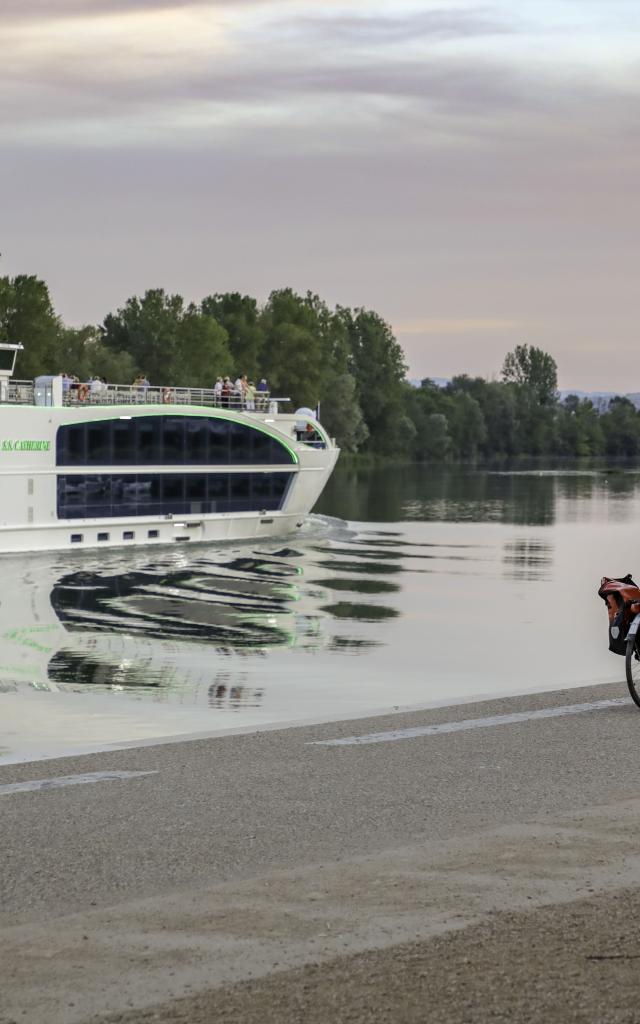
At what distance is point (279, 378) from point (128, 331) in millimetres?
18443

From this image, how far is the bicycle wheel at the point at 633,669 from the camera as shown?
39.2 feet

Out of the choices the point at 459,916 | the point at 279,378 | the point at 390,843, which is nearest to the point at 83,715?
the point at 390,843

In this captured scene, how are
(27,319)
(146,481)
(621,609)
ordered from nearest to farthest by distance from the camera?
(621,609) < (146,481) < (27,319)

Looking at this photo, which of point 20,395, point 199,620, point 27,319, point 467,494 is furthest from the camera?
point 27,319

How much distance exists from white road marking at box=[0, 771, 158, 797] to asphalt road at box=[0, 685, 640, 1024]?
0.09 meters

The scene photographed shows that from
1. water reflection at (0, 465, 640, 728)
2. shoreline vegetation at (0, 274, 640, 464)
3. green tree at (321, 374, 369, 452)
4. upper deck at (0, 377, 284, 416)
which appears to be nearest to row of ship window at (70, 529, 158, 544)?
water reflection at (0, 465, 640, 728)

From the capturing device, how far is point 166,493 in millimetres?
50938

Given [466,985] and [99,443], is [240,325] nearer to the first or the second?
[99,443]

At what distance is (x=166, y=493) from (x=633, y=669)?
130 ft

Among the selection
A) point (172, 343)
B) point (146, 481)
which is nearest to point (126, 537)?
point (146, 481)

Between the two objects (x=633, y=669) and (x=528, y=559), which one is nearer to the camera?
(x=633, y=669)

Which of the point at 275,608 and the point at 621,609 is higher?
the point at 621,609

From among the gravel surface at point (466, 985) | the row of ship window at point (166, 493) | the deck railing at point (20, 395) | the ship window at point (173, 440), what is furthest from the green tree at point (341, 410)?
the gravel surface at point (466, 985)

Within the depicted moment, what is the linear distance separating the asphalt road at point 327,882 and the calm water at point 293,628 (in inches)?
106
